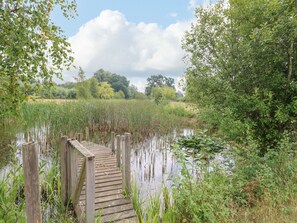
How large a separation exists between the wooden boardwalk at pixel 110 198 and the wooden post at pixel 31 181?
119cm

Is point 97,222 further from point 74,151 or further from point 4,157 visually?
point 4,157

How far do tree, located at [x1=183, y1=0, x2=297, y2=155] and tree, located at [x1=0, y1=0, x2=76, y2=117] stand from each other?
10.8 feet

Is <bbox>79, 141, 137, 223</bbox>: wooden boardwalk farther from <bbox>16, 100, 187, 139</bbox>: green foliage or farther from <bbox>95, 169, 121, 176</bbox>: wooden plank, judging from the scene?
<bbox>16, 100, 187, 139</bbox>: green foliage

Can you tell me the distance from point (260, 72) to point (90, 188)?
155 inches

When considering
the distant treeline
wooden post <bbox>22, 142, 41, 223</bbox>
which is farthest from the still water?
the distant treeline

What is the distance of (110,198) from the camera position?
3160mm

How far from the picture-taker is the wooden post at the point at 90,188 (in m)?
2.17

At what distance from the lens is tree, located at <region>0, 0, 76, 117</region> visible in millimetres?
2314

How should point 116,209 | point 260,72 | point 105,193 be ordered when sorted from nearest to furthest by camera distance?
point 116,209 < point 105,193 < point 260,72

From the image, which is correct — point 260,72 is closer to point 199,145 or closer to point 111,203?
point 199,145

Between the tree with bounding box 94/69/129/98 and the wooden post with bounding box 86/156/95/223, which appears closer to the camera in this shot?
the wooden post with bounding box 86/156/95/223

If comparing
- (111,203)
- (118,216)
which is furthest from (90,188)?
(111,203)

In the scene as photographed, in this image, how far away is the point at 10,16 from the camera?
2414mm

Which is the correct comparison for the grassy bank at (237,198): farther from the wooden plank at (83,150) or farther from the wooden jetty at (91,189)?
the wooden plank at (83,150)
